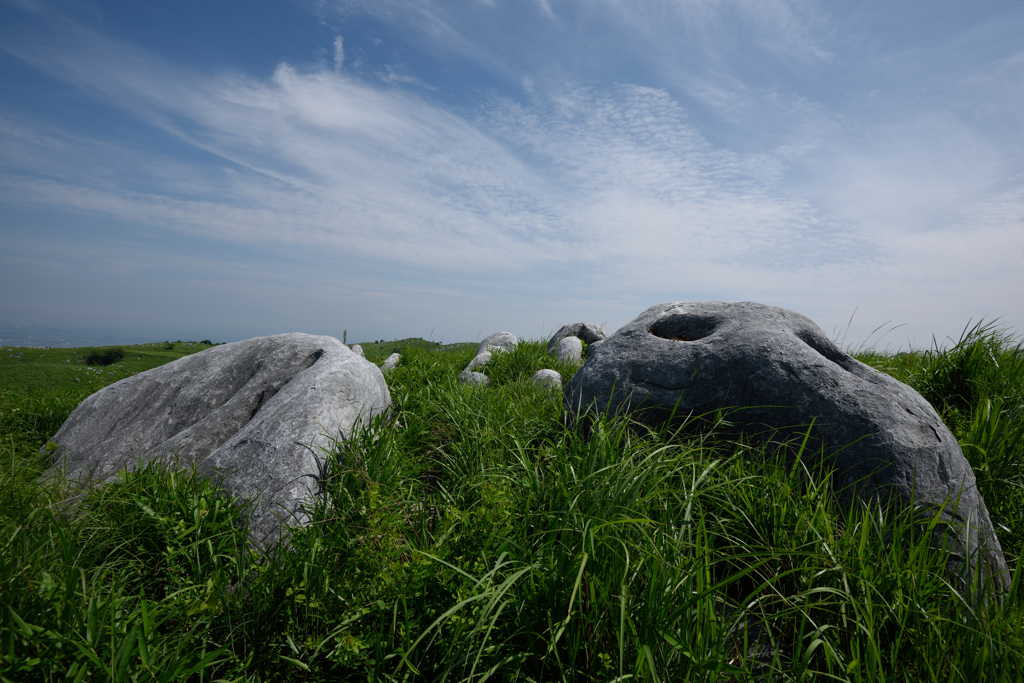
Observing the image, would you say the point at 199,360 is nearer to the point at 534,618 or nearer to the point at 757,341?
the point at 534,618

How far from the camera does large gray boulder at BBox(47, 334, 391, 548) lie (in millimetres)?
3756

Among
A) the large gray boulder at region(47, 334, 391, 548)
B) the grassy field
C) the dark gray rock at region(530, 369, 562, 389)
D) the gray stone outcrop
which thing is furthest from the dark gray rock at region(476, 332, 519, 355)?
the grassy field

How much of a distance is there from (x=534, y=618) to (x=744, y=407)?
269 cm

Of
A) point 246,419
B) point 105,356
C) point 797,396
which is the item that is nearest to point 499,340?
point 246,419

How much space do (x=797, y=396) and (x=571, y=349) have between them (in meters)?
6.37

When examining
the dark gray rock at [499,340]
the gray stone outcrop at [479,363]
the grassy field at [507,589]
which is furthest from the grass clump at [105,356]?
the grassy field at [507,589]

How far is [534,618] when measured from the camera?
7.56ft

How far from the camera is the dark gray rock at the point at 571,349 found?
993 cm

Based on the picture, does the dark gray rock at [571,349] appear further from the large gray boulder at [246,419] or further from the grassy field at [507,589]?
the grassy field at [507,589]

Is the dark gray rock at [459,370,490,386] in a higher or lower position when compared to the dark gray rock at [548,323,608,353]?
lower

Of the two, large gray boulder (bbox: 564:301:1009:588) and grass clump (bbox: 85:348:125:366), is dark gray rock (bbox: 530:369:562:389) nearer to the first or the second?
large gray boulder (bbox: 564:301:1009:588)

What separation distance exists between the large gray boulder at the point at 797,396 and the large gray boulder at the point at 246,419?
2.43 meters

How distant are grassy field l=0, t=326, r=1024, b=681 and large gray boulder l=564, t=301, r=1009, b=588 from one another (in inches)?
15.2

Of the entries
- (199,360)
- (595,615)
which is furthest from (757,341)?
(199,360)
